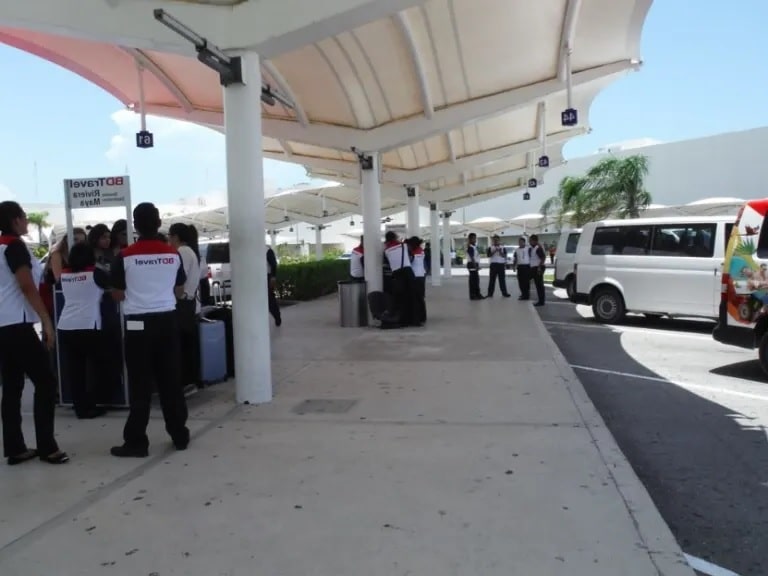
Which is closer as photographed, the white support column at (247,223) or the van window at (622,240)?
the white support column at (247,223)

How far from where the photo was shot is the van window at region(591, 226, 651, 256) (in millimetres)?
12648

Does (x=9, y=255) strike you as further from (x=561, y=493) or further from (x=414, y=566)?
(x=561, y=493)

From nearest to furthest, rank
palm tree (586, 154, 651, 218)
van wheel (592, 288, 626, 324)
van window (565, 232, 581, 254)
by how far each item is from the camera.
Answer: van wheel (592, 288, 626, 324), van window (565, 232, 581, 254), palm tree (586, 154, 651, 218)

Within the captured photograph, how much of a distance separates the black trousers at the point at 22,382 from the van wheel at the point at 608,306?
1067 centimetres

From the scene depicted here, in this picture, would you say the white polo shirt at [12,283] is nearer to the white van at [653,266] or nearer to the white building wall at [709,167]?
the white van at [653,266]

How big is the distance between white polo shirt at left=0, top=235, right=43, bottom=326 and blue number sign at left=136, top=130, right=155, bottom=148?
8.10m

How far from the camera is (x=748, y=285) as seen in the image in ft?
26.7

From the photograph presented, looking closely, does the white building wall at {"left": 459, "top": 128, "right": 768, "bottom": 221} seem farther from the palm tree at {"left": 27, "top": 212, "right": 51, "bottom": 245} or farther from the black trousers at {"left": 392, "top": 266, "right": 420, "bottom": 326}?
the palm tree at {"left": 27, "top": 212, "right": 51, "bottom": 245}

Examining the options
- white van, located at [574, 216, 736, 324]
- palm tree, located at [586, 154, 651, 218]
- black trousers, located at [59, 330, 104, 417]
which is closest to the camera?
black trousers, located at [59, 330, 104, 417]

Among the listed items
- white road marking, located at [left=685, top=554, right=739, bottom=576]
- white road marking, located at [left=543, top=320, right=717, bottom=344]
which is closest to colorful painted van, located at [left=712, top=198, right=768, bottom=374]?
white road marking, located at [left=543, top=320, right=717, bottom=344]

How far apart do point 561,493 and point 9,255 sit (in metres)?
4.15

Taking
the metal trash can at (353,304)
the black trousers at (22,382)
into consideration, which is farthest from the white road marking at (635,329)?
the black trousers at (22,382)

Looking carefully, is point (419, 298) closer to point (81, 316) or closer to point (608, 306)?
point (608, 306)

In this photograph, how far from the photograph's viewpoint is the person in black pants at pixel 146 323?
5176 millimetres
